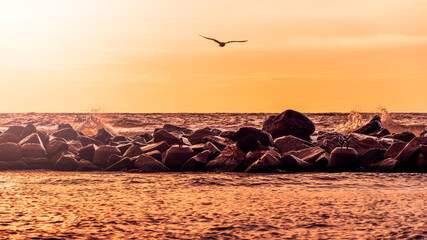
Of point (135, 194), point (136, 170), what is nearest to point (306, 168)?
point (136, 170)

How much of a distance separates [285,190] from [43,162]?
272 inches

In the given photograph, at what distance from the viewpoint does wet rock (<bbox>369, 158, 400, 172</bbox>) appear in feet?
39.4

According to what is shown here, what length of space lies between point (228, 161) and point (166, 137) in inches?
114

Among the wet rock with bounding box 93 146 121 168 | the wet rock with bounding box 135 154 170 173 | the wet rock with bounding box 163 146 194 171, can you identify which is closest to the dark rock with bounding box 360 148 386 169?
the wet rock with bounding box 163 146 194 171

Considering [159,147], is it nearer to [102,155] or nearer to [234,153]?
[102,155]

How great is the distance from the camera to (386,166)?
12.1 m

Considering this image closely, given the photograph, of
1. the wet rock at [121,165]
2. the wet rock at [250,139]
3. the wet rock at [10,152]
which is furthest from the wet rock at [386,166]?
the wet rock at [10,152]

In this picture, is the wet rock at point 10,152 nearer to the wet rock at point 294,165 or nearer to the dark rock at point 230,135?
the dark rock at point 230,135

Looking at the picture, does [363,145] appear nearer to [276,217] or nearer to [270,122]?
[270,122]

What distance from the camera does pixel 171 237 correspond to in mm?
5809

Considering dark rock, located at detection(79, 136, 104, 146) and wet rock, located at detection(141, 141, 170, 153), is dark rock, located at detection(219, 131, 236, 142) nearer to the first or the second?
wet rock, located at detection(141, 141, 170, 153)

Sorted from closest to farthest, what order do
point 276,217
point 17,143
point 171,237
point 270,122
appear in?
1. point 171,237
2. point 276,217
3. point 17,143
4. point 270,122

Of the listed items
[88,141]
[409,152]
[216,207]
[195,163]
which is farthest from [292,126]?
[216,207]

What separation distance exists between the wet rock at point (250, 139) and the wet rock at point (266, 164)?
1.19m
